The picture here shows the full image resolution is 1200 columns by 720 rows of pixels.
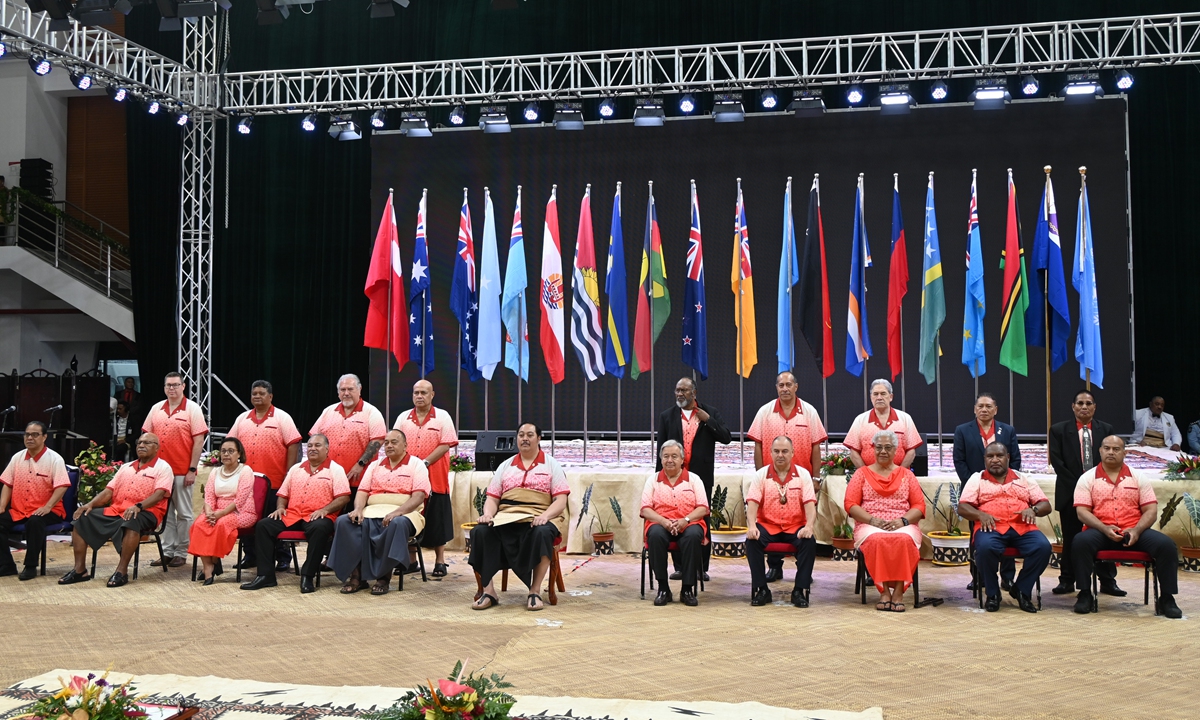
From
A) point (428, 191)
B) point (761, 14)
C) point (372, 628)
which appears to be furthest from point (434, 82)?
point (372, 628)

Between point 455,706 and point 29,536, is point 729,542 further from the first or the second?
point 455,706

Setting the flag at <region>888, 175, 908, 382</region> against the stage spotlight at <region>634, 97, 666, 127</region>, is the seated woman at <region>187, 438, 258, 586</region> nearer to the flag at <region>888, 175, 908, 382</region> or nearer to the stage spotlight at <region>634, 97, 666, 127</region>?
the stage spotlight at <region>634, 97, 666, 127</region>

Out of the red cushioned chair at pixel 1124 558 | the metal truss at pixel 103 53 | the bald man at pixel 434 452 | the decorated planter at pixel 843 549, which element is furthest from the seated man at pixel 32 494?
the red cushioned chair at pixel 1124 558

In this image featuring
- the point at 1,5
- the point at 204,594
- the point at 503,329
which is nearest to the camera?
the point at 204,594

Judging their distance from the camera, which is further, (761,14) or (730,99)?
(761,14)

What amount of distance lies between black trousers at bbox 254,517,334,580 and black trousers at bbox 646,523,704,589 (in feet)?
7.74

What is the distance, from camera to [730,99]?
36.0ft

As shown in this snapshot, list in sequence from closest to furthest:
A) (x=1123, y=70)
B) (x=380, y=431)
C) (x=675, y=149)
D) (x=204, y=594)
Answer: (x=204, y=594) < (x=380, y=431) < (x=1123, y=70) < (x=675, y=149)

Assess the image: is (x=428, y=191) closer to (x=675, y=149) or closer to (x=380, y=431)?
(x=675, y=149)

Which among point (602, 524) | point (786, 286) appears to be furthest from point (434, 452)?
point (786, 286)

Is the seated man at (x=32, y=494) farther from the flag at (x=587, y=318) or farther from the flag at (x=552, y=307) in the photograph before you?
the flag at (x=587, y=318)

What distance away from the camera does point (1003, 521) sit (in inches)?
281

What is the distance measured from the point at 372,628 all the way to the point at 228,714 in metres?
1.91

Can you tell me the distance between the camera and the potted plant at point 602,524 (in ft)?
30.7
